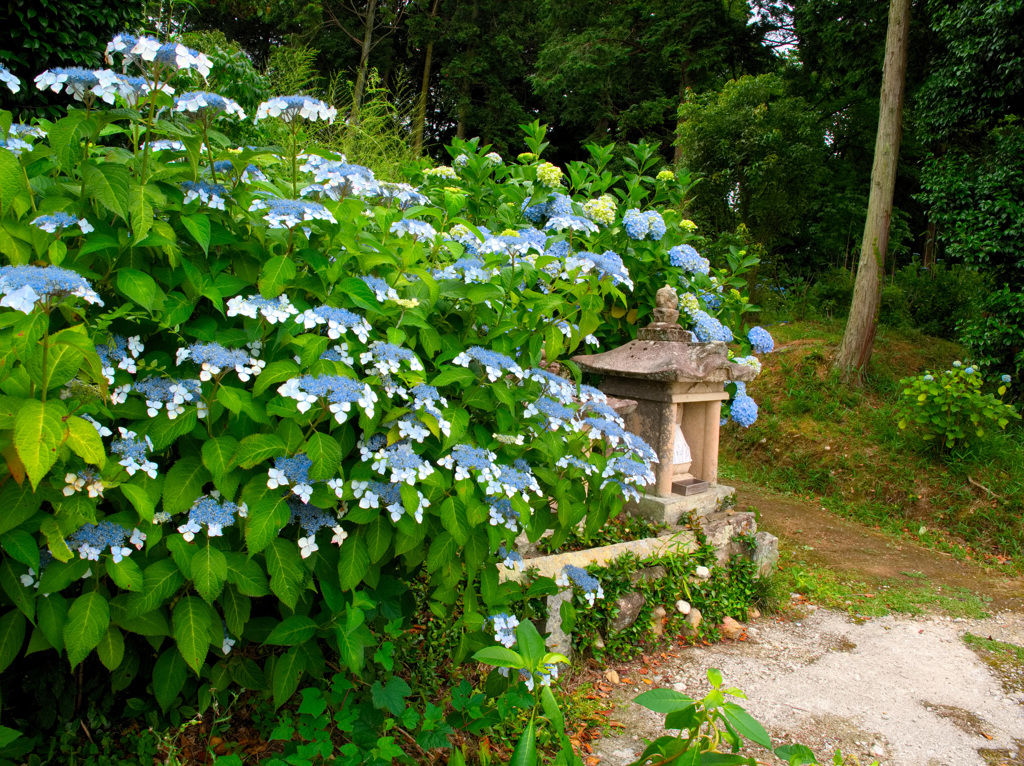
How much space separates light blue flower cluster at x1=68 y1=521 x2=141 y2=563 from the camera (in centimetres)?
135

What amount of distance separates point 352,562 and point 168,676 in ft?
1.69

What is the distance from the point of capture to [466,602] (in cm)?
181

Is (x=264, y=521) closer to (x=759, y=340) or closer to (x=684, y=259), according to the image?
(x=684, y=259)

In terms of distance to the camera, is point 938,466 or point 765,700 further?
point 938,466

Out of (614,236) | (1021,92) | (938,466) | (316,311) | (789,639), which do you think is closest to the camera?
(316,311)

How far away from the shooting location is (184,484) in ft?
4.81

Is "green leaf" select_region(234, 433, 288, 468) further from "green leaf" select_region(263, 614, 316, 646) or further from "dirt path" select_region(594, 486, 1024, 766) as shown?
"dirt path" select_region(594, 486, 1024, 766)

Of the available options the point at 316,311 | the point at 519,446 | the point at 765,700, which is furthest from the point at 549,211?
the point at 765,700

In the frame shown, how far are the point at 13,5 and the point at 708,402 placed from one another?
15.7 feet

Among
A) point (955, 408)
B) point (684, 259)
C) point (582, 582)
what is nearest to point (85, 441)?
point (582, 582)

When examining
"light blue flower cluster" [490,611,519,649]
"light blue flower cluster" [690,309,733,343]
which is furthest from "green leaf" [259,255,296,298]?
"light blue flower cluster" [690,309,733,343]

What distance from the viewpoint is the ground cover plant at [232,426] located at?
1352 millimetres

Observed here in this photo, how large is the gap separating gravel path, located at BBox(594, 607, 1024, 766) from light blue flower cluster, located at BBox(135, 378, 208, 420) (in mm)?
1648

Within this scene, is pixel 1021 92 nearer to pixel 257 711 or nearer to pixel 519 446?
pixel 519 446
